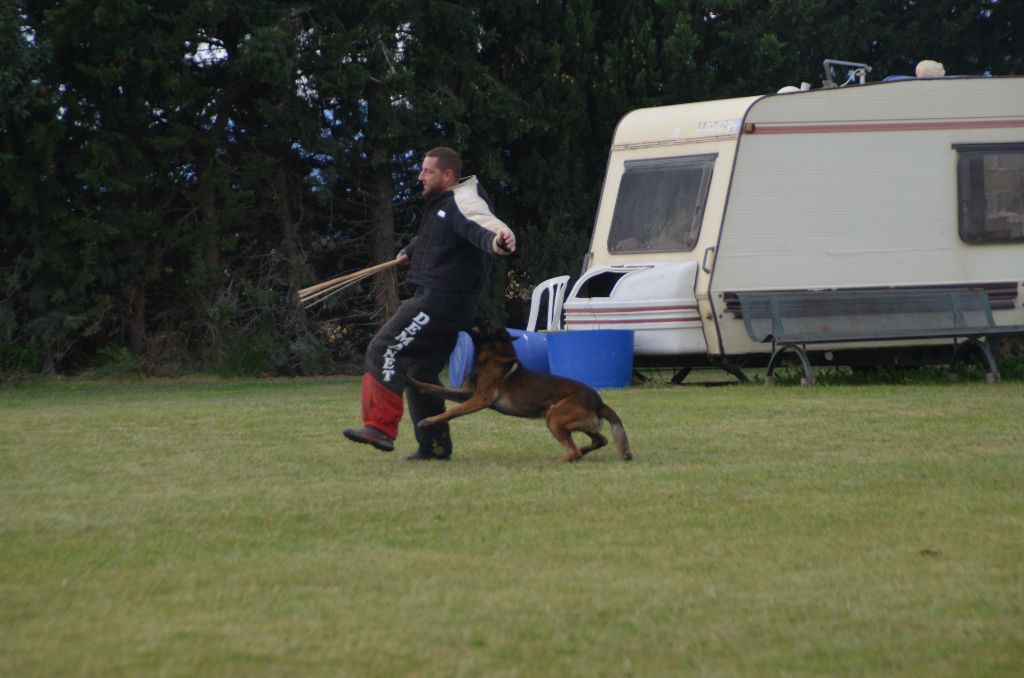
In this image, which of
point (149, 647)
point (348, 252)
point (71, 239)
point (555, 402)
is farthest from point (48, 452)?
point (348, 252)

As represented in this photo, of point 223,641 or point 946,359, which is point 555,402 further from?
point 946,359

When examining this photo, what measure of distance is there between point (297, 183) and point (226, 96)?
1541mm

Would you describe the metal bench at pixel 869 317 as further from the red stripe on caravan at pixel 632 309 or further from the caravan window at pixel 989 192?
the caravan window at pixel 989 192

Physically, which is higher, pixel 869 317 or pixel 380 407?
pixel 380 407

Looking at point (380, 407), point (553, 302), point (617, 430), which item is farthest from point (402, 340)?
point (553, 302)

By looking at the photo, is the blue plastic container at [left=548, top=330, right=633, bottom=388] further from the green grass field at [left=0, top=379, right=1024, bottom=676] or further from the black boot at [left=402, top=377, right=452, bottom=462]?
the black boot at [left=402, top=377, right=452, bottom=462]

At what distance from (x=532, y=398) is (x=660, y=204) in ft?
23.6

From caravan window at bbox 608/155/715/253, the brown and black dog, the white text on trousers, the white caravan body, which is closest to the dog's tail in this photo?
the brown and black dog

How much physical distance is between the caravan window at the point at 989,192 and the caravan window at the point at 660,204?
2547 mm

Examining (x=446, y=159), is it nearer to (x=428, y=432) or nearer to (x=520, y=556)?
(x=428, y=432)

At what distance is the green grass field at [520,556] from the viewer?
3.94m

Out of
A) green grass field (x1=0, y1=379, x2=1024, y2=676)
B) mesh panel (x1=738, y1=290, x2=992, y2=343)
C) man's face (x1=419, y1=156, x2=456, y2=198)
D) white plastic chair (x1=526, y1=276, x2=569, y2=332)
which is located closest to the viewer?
green grass field (x1=0, y1=379, x2=1024, y2=676)

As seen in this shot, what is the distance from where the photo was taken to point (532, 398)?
8039mm

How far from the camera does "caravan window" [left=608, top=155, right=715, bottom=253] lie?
14.6m
